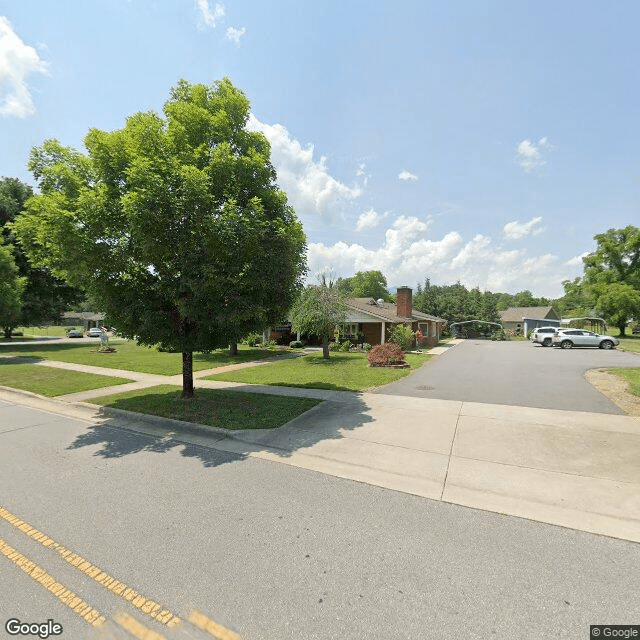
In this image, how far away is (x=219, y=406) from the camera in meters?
8.66

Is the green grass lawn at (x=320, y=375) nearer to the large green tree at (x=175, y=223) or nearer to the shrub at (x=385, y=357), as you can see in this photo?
the shrub at (x=385, y=357)

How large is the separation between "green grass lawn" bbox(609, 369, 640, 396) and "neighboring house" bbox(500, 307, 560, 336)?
A: 144 ft

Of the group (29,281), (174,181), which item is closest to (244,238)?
→ (174,181)

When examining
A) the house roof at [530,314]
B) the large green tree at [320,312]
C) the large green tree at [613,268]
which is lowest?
the large green tree at [320,312]

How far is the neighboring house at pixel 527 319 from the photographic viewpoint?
54.9 m

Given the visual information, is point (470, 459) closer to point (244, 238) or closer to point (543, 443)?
point (543, 443)

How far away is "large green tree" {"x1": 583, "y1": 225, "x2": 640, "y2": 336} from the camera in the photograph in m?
44.2

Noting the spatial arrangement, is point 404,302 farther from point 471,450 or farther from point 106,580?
point 106,580

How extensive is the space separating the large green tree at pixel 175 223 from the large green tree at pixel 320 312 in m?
10.8

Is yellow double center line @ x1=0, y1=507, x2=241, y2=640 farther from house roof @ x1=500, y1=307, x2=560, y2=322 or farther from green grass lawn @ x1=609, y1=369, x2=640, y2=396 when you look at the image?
house roof @ x1=500, y1=307, x2=560, y2=322

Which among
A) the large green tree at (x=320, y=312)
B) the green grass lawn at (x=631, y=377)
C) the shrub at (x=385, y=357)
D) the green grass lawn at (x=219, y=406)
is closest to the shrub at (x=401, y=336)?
the large green tree at (x=320, y=312)

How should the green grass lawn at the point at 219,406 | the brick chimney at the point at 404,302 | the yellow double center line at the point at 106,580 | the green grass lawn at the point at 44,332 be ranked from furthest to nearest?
the green grass lawn at the point at 44,332
the brick chimney at the point at 404,302
the green grass lawn at the point at 219,406
the yellow double center line at the point at 106,580

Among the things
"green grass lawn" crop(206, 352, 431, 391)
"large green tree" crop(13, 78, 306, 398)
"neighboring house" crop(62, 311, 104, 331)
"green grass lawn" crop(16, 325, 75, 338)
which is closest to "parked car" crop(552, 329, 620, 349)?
"green grass lawn" crop(206, 352, 431, 391)

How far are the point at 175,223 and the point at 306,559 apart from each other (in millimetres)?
6732
